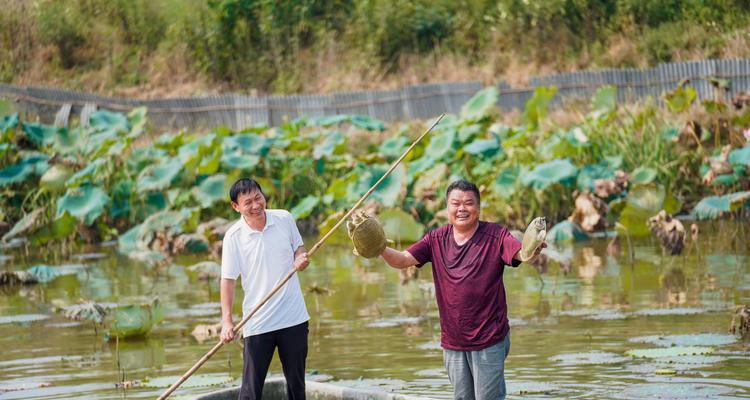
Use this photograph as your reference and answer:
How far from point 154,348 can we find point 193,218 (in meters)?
6.06

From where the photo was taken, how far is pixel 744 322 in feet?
23.9

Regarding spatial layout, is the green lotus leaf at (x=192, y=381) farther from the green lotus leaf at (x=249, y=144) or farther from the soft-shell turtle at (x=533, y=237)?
the green lotus leaf at (x=249, y=144)

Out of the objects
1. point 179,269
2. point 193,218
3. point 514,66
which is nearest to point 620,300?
point 179,269

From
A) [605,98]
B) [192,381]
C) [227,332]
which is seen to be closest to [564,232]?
[605,98]

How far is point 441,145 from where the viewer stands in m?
14.2

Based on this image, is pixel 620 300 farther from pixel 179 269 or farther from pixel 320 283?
pixel 179 269

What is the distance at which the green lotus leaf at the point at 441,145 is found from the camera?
14008mm

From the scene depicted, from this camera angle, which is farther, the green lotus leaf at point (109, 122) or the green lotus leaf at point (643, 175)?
the green lotus leaf at point (109, 122)

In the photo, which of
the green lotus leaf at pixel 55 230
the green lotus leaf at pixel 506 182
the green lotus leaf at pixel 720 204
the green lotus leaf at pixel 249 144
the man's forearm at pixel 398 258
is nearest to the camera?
the man's forearm at pixel 398 258

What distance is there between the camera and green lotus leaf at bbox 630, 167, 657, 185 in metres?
12.3

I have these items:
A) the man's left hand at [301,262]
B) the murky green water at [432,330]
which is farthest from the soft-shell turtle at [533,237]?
the murky green water at [432,330]

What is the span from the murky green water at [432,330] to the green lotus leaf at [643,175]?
62cm

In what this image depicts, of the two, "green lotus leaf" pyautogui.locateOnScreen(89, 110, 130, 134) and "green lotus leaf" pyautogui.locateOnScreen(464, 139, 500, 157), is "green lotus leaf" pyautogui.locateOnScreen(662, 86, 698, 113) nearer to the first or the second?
"green lotus leaf" pyautogui.locateOnScreen(464, 139, 500, 157)

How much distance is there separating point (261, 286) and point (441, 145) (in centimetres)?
908
